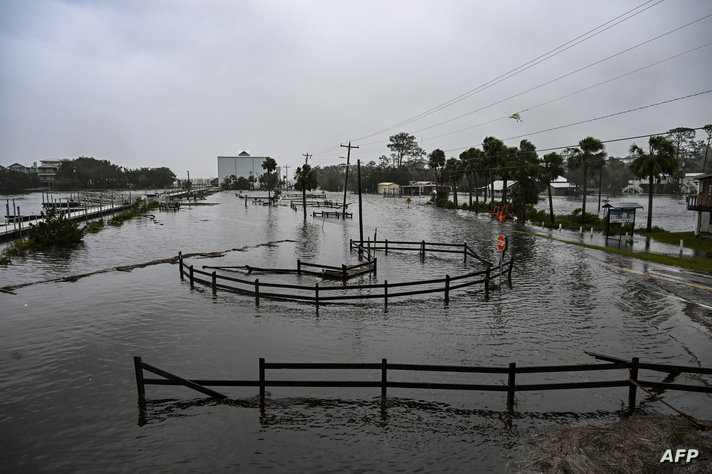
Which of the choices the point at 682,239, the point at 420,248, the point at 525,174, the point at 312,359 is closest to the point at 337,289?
the point at 312,359

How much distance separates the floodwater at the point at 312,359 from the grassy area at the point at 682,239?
12720 mm

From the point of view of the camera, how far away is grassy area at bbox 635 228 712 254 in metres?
37.8

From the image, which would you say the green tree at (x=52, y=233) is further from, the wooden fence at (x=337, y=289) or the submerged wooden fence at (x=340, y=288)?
the wooden fence at (x=337, y=289)

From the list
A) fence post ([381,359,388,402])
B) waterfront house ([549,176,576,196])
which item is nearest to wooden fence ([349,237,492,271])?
fence post ([381,359,388,402])

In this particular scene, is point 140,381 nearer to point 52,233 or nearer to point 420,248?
point 420,248

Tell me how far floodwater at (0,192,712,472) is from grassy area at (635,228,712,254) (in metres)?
12.7

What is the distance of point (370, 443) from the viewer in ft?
31.9

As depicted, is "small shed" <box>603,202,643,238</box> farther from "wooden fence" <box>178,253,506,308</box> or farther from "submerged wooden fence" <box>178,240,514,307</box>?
"wooden fence" <box>178,253,506,308</box>

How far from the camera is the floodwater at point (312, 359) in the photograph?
31.3 ft

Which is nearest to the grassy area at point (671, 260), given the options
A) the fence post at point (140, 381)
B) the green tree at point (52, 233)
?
the fence post at point (140, 381)

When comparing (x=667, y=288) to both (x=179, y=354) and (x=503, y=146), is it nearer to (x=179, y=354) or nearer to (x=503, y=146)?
(x=179, y=354)

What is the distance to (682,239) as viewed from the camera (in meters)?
39.1

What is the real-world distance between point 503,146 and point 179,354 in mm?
83205

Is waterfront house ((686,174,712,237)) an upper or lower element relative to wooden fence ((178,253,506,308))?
upper
